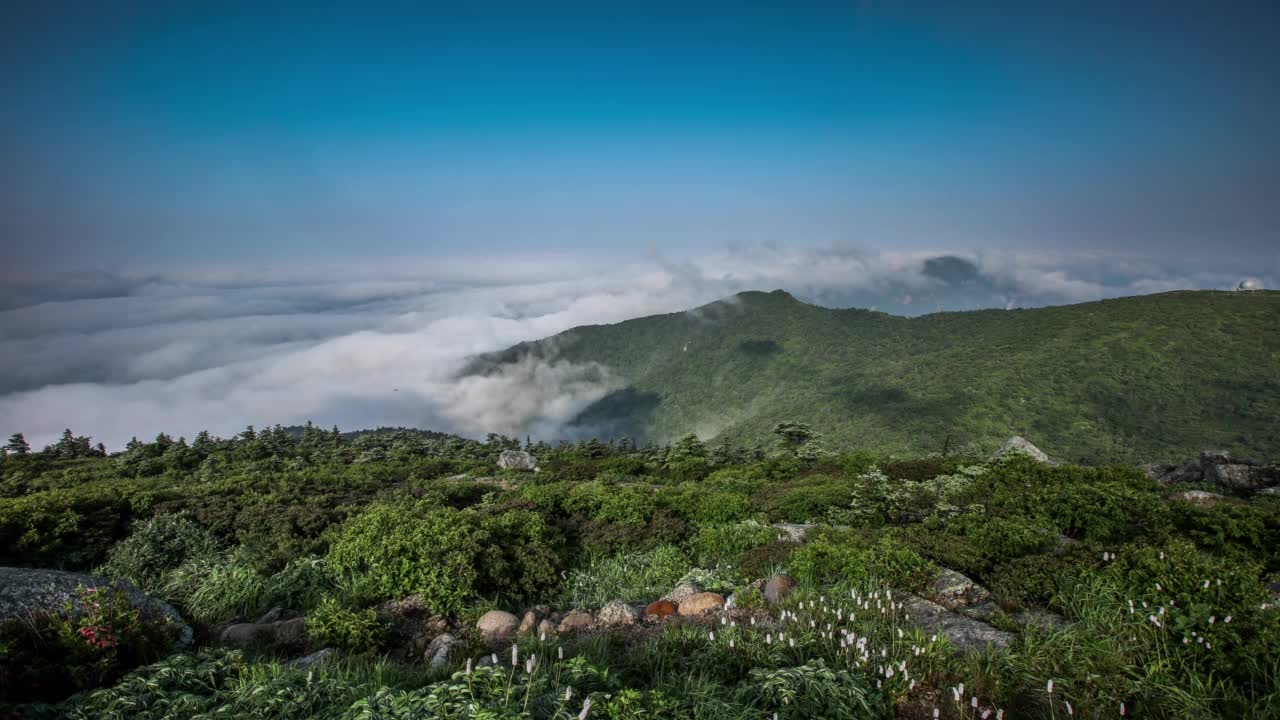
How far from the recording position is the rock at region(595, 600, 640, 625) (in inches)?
287

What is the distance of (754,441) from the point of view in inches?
3602

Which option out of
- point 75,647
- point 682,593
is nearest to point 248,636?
point 75,647

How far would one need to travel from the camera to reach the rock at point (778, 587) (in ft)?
24.1

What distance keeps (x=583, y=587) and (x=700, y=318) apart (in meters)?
180

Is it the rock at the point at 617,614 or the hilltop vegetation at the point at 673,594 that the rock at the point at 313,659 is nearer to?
the hilltop vegetation at the point at 673,594

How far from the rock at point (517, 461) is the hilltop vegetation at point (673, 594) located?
12.1 m

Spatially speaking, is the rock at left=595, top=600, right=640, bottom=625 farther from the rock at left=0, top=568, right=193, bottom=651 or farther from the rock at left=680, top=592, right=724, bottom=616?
the rock at left=0, top=568, right=193, bottom=651

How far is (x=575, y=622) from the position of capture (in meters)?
7.35

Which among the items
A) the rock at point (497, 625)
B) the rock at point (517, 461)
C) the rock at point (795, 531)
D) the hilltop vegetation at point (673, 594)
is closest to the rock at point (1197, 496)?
the hilltop vegetation at point (673, 594)

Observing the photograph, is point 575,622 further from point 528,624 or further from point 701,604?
point 701,604

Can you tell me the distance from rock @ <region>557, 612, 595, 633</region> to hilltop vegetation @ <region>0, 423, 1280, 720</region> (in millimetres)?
108

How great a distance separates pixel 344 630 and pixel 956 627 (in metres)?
7.18

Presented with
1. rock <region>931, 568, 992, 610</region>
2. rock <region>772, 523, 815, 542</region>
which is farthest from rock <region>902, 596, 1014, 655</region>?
rock <region>772, 523, 815, 542</region>

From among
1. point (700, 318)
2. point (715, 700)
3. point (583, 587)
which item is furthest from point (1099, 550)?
point (700, 318)
